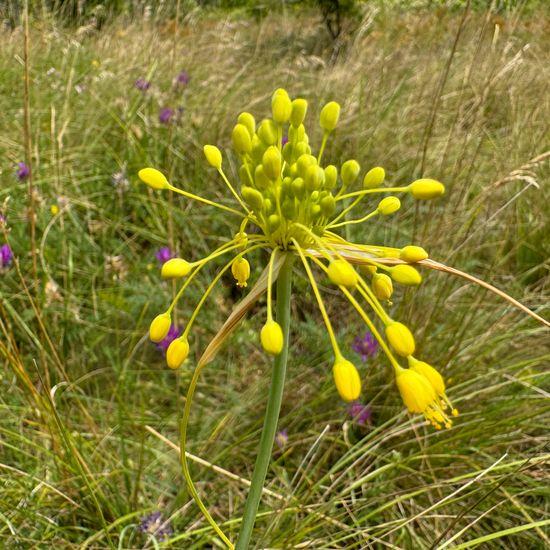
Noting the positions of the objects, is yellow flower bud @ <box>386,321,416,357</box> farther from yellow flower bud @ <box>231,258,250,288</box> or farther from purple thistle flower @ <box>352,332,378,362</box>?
purple thistle flower @ <box>352,332,378,362</box>

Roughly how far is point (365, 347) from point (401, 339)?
1.19 meters

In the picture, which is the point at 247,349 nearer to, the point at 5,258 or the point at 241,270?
the point at 5,258

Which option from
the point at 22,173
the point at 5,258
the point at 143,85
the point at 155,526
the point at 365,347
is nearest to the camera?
the point at 155,526

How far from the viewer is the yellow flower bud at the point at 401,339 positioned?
62 centimetres

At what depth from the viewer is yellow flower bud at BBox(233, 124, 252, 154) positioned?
694 millimetres

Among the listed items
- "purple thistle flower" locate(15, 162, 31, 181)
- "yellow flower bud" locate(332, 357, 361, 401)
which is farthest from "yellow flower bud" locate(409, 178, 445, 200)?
"purple thistle flower" locate(15, 162, 31, 181)

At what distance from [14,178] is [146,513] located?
67.2 inches

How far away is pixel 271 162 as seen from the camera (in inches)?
25.7

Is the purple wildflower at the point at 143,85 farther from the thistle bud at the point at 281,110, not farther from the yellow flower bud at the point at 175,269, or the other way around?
the yellow flower bud at the point at 175,269

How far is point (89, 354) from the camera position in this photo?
2.08 metres

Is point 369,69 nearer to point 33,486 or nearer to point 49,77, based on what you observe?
point 49,77

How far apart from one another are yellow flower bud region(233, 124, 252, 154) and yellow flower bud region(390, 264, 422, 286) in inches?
8.5

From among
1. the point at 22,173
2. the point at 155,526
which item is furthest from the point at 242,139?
the point at 22,173

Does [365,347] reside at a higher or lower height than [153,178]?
lower
